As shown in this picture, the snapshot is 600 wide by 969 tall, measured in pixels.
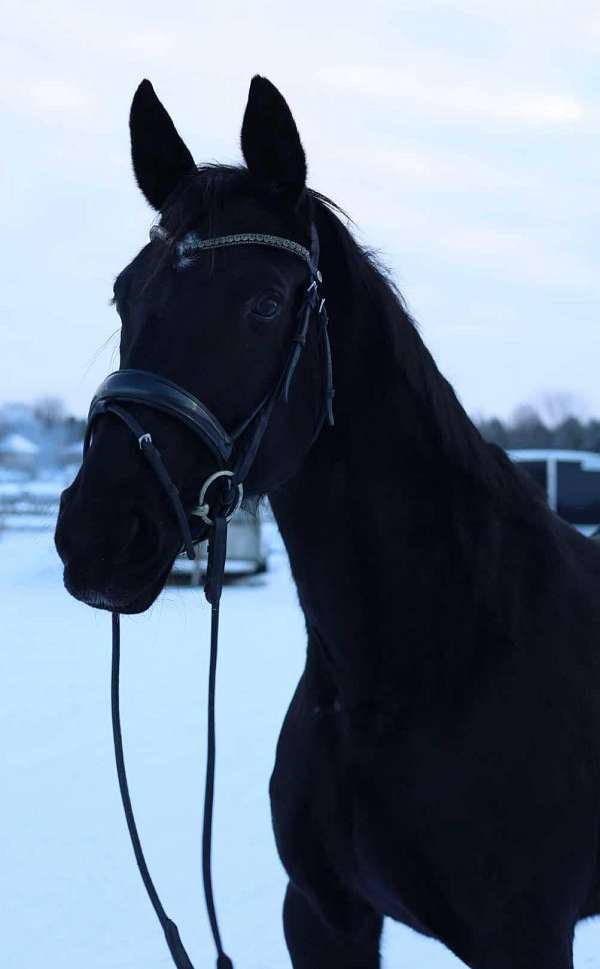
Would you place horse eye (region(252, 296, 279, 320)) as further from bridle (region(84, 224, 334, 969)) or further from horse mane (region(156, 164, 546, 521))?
horse mane (region(156, 164, 546, 521))

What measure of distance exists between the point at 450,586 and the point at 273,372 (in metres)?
0.58

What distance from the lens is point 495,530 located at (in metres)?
2.15

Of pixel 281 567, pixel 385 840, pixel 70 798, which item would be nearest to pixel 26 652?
pixel 70 798

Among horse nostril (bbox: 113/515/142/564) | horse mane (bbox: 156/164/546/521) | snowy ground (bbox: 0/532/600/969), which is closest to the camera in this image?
horse nostril (bbox: 113/515/142/564)

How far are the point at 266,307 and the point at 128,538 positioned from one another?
50 centimetres

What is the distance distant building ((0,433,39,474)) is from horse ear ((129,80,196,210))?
58.8 meters

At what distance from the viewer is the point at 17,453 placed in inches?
2685

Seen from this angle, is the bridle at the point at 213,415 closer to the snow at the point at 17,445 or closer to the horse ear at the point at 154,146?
the horse ear at the point at 154,146

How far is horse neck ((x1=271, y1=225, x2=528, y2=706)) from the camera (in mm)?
2066

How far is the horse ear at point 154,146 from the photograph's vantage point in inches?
82.4

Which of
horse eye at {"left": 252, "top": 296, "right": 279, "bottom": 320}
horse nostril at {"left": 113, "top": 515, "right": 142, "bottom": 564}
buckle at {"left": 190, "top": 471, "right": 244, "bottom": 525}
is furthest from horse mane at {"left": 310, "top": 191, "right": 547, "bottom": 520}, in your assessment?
horse nostril at {"left": 113, "top": 515, "right": 142, "bottom": 564}

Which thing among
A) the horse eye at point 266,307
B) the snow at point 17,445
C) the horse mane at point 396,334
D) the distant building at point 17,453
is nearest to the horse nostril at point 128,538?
the horse eye at point 266,307

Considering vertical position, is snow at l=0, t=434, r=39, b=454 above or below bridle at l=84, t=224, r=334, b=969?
above

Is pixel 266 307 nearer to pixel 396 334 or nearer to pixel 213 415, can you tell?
pixel 213 415
